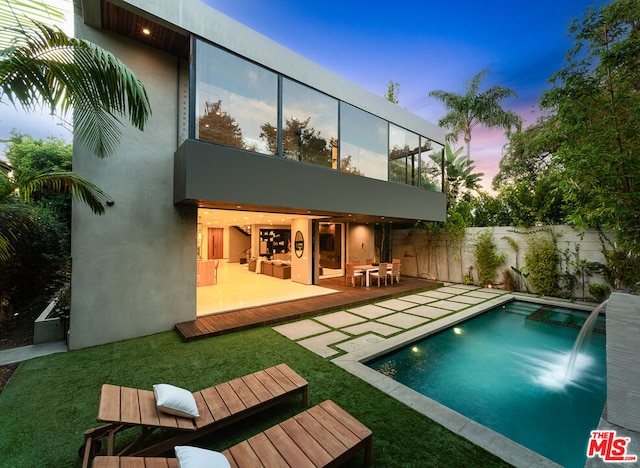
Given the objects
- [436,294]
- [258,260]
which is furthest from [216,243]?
[436,294]

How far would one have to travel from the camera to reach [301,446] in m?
2.24

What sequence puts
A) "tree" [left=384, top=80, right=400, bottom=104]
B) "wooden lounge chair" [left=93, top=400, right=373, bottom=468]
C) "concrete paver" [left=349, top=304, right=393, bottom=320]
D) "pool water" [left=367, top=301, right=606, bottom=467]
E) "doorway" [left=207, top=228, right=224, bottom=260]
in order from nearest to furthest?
"wooden lounge chair" [left=93, top=400, right=373, bottom=468]
"pool water" [left=367, top=301, right=606, bottom=467]
"concrete paver" [left=349, top=304, right=393, bottom=320]
"tree" [left=384, top=80, right=400, bottom=104]
"doorway" [left=207, top=228, right=224, bottom=260]

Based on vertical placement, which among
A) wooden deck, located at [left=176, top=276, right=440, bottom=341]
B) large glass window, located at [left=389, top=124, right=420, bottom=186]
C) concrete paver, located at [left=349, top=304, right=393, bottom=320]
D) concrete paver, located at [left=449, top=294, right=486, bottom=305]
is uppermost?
large glass window, located at [left=389, top=124, right=420, bottom=186]

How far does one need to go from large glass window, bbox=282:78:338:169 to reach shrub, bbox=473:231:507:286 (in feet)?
27.7

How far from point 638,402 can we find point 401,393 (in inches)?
99.3

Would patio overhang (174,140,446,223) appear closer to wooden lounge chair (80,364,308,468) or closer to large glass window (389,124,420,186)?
large glass window (389,124,420,186)

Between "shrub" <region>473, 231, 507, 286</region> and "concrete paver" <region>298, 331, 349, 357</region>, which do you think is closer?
"concrete paver" <region>298, 331, 349, 357</region>

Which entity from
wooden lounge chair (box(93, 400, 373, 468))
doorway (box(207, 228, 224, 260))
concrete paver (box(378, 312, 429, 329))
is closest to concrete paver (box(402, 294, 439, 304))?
concrete paver (box(378, 312, 429, 329))

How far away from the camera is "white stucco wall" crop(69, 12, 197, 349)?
204 inches

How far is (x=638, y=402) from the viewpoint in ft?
9.43

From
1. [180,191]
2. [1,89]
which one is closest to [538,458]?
[1,89]

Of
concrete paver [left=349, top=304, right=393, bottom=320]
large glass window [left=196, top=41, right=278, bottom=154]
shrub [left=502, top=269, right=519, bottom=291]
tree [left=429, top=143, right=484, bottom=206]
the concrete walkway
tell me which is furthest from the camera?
tree [left=429, top=143, right=484, bottom=206]

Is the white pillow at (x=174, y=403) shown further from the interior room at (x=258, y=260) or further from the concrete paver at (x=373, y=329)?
the interior room at (x=258, y=260)

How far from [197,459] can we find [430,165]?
1223cm
